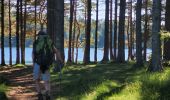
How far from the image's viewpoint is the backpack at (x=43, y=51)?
11.5m

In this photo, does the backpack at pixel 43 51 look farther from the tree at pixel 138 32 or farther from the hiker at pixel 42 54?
the tree at pixel 138 32

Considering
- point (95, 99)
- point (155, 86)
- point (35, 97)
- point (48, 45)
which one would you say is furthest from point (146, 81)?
point (35, 97)

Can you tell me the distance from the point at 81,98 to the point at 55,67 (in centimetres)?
1243

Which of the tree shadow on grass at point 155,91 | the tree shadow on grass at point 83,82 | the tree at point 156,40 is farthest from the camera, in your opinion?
the tree at point 156,40

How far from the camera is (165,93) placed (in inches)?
369

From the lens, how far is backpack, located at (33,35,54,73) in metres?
11.5

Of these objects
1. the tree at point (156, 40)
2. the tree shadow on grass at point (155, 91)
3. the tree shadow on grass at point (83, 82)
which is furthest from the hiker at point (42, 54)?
the tree at point (156, 40)

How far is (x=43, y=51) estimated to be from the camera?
11.4 meters

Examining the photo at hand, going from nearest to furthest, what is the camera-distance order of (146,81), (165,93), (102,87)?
(165,93)
(146,81)
(102,87)

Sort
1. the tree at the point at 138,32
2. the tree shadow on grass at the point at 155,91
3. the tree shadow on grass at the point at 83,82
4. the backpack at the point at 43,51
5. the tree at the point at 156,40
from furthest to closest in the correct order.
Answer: the tree at the point at 138,32 < the tree at the point at 156,40 < the tree shadow on grass at the point at 83,82 < the backpack at the point at 43,51 < the tree shadow on grass at the point at 155,91

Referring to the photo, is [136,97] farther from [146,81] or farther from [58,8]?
[58,8]

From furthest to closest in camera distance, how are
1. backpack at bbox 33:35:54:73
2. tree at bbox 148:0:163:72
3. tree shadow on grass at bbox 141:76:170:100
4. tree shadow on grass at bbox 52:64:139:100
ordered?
tree at bbox 148:0:163:72, tree shadow on grass at bbox 52:64:139:100, backpack at bbox 33:35:54:73, tree shadow on grass at bbox 141:76:170:100

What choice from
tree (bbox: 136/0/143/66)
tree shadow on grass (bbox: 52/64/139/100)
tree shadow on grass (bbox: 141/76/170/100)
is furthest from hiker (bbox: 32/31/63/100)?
tree (bbox: 136/0/143/66)

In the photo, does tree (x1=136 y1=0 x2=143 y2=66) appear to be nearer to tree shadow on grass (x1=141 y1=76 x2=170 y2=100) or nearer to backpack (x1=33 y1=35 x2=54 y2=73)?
backpack (x1=33 y1=35 x2=54 y2=73)
